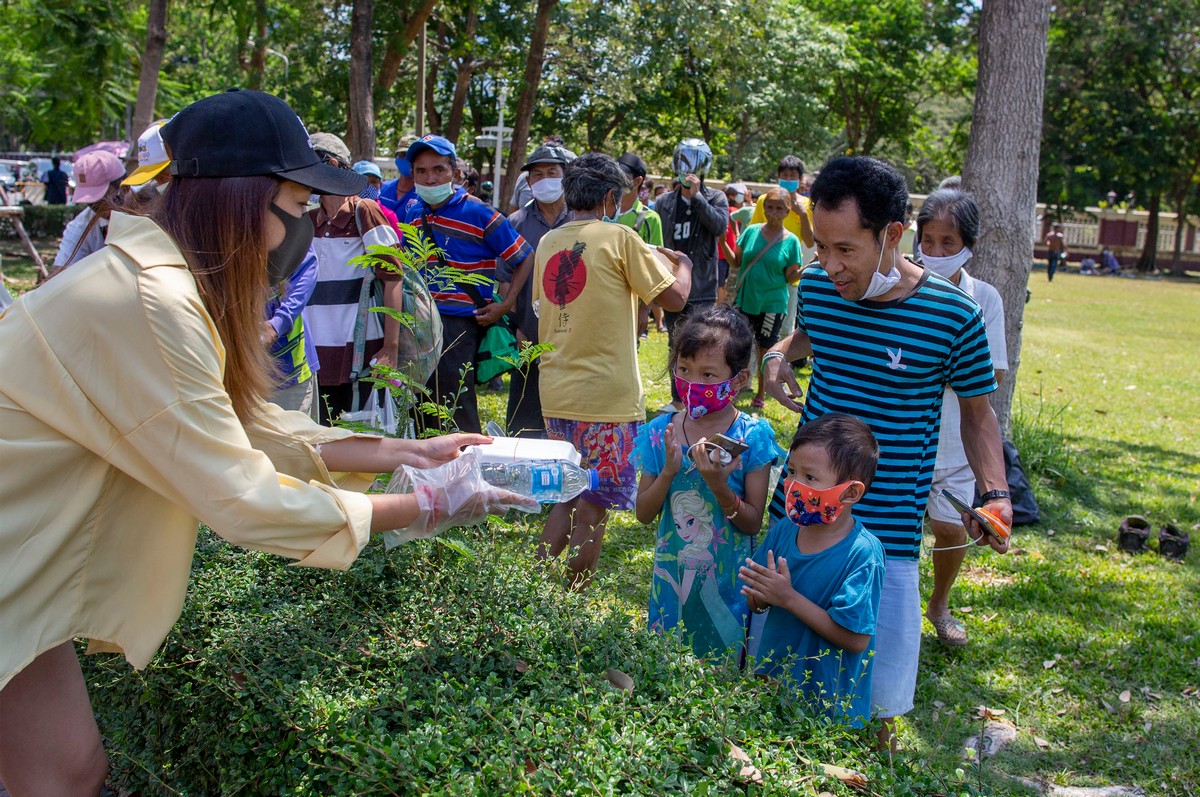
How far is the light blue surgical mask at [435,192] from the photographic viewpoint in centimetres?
610

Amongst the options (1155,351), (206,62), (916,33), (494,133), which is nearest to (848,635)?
(1155,351)

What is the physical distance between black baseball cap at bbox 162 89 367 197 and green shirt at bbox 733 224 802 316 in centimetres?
717

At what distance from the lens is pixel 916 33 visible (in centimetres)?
4491

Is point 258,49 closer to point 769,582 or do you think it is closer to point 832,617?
point 769,582

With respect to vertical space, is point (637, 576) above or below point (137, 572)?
below

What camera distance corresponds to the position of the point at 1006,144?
6.91 meters

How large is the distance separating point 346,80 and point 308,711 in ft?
59.6

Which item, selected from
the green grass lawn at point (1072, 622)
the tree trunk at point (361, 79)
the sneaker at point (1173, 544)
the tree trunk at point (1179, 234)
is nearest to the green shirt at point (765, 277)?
the green grass lawn at point (1072, 622)

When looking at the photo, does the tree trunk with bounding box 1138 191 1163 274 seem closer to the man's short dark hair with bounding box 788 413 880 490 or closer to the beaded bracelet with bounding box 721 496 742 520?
the beaded bracelet with bounding box 721 496 742 520

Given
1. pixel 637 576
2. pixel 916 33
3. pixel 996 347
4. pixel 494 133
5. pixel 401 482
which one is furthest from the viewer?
pixel 916 33

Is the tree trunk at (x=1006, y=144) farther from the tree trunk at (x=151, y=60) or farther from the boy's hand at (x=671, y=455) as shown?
the tree trunk at (x=151, y=60)

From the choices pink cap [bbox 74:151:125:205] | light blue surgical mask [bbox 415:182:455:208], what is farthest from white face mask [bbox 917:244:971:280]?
pink cap [bbox 74:151:125:205]

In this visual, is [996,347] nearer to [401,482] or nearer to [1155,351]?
[401,482]

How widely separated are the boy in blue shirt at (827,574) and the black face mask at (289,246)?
1.50 meters
